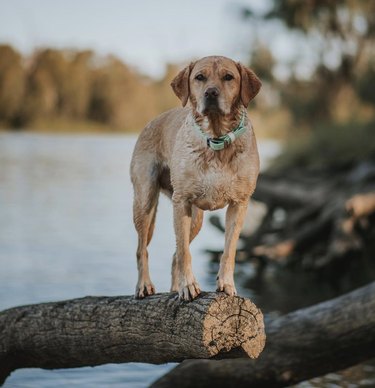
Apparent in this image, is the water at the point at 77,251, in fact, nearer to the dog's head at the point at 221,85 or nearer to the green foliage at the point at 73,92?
the green foliage at the point at 73,92

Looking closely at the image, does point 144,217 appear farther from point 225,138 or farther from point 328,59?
point 328,59

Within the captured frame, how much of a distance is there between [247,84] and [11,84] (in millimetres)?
57449

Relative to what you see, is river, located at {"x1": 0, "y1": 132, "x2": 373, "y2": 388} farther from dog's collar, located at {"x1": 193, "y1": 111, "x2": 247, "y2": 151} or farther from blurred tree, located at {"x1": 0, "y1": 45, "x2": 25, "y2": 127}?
blurred tree, located at {"x1": 0, "y1": 45, "x2": 25, "y2": 127}

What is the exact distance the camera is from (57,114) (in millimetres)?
52906

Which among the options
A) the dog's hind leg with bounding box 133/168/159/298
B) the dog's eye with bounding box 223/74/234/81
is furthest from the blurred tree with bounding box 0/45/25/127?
the dog's eye with bounding box 223/74/234/81

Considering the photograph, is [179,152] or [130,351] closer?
[179,152]

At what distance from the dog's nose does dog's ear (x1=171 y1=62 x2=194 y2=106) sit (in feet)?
0.91

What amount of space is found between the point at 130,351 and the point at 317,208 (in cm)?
1233

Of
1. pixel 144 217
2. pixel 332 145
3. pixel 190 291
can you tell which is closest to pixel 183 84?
pixel 144 217

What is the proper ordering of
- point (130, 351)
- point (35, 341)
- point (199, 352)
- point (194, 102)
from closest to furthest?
1. point (194, 102)
2. point (199, 352)
3. point (130, 351)
4. point (35, 341)

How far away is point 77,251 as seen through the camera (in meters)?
21.3

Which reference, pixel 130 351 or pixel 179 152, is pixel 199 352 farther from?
pixel 179 152

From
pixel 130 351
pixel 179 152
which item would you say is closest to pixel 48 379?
pixel 130 351

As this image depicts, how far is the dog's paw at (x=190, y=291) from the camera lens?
5.19 metres
